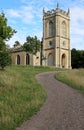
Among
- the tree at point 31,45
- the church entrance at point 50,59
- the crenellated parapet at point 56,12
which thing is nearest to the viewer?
the tree at point 31,45

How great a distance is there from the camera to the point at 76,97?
16516 mm

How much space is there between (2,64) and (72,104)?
736 inches

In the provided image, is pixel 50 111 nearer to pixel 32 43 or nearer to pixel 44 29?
pixel 32 43

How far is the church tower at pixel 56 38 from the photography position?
7624 cm

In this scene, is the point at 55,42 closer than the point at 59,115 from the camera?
No

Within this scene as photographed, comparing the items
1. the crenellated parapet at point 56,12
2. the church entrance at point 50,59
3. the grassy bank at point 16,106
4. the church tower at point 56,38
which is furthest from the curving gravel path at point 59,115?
the crenellated parapet at point 56,12

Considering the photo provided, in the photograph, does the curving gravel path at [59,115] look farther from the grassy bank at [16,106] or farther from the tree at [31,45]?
the tree at [31,45]

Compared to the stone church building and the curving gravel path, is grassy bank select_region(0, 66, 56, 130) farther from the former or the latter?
the stone church building

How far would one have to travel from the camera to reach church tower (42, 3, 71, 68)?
76244 millimetres

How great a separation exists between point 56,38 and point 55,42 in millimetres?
1211

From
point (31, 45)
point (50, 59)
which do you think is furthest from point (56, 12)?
point (31, 45)

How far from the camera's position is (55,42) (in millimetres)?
76312

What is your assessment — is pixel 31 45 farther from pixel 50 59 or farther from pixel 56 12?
pixel 56 12

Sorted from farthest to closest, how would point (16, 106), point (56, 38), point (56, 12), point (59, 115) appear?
point (56, 12) < point (56, 38) < point (16, 106) < point (59, 115)
